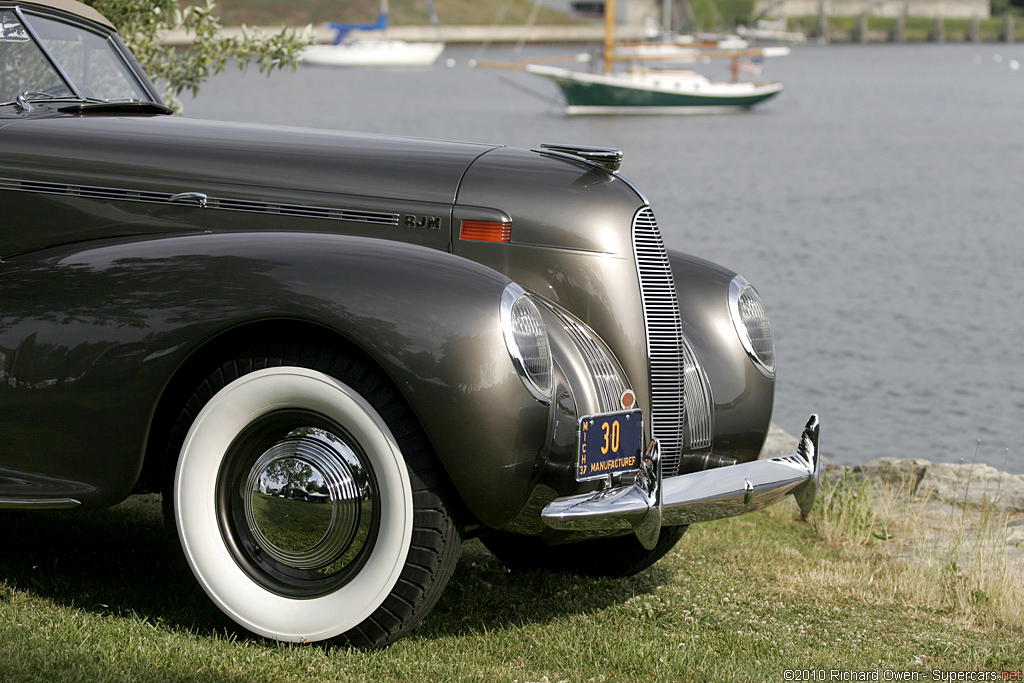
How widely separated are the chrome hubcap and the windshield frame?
2.04 meters

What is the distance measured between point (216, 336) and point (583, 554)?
1.99 metres

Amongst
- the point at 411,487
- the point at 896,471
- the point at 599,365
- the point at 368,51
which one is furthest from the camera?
the point at 368,51

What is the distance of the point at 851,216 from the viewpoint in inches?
982

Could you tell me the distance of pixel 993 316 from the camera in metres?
16.5

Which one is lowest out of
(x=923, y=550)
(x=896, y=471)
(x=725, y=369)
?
(x=896, y=471)

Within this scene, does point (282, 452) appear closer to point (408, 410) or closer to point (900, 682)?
point (408, 410)

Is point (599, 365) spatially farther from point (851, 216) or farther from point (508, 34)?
point (508, 34)

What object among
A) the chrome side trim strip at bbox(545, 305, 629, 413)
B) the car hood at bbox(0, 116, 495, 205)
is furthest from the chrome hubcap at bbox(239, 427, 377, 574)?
the car hood at bbox(0, 116, 495, 205)

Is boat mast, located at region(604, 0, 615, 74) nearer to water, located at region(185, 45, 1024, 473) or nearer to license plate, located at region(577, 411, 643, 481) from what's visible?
water, located at region(185, 45, 1024, 473)

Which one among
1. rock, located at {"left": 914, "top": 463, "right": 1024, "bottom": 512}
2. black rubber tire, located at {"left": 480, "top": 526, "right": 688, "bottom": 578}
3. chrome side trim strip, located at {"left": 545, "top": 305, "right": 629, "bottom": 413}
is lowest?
rock, located at {"left": 914, "top": 463, "right": 1024, "bottom": 512}

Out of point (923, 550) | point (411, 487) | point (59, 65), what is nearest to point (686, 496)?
point (411, 487)

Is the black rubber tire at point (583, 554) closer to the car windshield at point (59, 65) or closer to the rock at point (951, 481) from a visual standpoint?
the car windshield at point (59, 65)

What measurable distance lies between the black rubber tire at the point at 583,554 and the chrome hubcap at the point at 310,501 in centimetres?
127

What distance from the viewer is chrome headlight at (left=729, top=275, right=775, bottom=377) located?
4.79 meters
